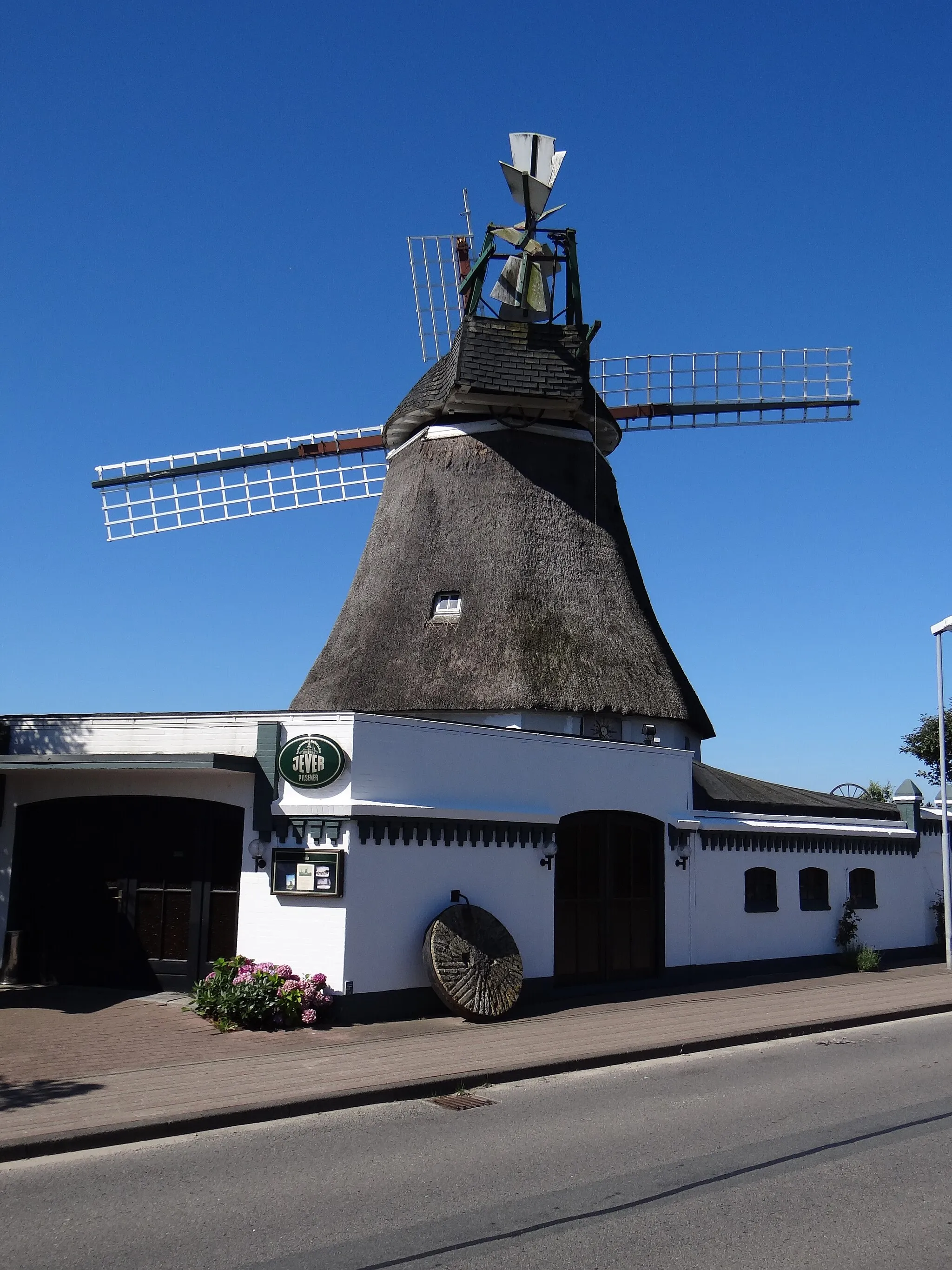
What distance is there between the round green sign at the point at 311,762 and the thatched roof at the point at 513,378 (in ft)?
32.9

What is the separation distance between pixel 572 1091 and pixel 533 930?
5392 millimetres

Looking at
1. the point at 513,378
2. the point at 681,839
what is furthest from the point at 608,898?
the point at 513,378

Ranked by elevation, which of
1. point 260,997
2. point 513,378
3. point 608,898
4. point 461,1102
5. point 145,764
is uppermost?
point 513,378

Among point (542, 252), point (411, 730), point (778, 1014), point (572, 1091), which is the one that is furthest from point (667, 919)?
point (542, 252)

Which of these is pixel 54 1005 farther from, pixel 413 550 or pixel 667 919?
pixel 413 550

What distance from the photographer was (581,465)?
75.0 ft

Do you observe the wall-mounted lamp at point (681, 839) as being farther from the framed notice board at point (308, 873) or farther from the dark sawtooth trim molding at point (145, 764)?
the dark sawtooth trim molding at point (145, 764)

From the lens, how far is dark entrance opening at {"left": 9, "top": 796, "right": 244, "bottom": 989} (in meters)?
14.6

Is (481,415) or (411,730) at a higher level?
(481,415)

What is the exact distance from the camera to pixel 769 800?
2231 cm

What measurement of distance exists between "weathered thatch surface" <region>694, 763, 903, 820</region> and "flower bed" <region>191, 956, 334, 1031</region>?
28.4 feet

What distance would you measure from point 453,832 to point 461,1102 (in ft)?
17.2

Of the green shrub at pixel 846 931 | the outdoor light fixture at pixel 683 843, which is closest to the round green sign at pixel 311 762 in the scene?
the outdoor light fixture at pixel 683 843

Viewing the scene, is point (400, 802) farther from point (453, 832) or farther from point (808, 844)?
point (808, 844)
